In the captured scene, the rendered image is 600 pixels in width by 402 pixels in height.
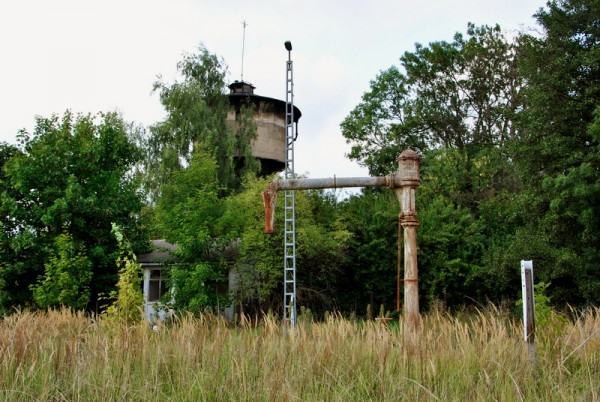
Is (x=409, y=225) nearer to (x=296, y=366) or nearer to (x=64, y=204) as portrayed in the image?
(x=296, y=366)

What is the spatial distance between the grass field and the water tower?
25696 mm

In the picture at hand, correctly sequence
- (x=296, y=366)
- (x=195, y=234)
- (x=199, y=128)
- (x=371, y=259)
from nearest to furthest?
(x=296, y=366)
(x=195, y=234)
(x=371, y=259)
(x=199, y=128)

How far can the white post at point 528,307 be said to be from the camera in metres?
5.25

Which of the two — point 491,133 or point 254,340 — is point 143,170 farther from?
point 254,340

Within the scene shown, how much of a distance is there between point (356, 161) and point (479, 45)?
8189 mm

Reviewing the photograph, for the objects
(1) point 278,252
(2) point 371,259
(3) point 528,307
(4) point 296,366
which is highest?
(1) point 278,252

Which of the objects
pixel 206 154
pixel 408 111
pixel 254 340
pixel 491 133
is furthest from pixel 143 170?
pixel 254 340

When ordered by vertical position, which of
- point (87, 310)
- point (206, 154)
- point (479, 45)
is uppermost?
point (479, 45)

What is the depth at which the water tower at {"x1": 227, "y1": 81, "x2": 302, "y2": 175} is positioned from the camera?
3225cm

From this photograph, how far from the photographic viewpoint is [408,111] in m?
31.5

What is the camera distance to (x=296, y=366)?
556 cm

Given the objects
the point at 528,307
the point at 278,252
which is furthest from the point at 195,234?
the point at 528,307

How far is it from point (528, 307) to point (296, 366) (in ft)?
6.52

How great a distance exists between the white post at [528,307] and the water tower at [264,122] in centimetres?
2674
